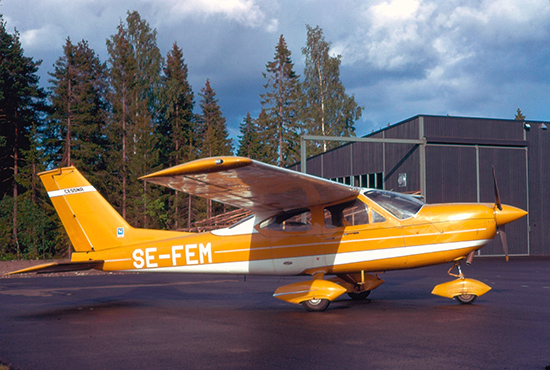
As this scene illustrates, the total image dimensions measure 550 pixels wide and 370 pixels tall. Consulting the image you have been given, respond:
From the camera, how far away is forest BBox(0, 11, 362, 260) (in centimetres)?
4128

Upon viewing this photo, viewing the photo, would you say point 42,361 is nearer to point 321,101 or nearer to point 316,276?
point 316,276

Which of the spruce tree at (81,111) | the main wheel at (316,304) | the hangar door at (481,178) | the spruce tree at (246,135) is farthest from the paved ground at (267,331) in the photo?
the spruce tree at (246,135)

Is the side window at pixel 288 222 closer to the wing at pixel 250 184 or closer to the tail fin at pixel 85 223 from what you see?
the wing at pixel 250 184

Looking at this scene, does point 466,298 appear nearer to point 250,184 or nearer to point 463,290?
point 463,290

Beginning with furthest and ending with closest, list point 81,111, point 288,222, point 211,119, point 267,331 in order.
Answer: point 211,119, point 81,111, point 288,222, point 267,331

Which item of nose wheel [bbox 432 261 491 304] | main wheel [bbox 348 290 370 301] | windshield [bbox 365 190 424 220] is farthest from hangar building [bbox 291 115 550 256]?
nose wheel [bbox 432 261 491 304]

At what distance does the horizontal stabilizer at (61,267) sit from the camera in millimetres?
8435

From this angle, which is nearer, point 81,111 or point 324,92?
point 81,111

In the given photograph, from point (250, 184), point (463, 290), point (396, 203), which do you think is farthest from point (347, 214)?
point (463, 290)

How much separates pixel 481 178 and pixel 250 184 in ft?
67.6

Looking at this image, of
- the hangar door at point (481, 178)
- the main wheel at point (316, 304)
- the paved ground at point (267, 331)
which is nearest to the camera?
the paved ground at point (267, 331)

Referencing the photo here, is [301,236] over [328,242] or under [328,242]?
over

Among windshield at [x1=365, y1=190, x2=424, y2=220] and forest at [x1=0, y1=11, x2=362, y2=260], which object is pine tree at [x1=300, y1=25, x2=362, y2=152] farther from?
windshield at [x1=365, y1=190, x2=424, y2=220]

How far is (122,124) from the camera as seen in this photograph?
4744 cm
